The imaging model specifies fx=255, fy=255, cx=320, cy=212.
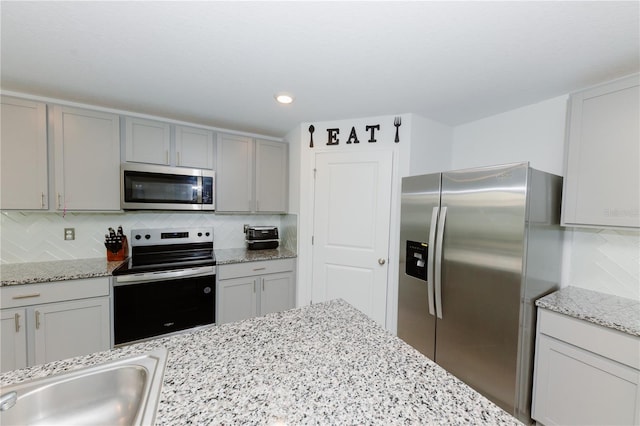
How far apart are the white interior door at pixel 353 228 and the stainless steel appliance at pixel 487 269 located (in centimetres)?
44

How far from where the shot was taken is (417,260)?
2.00 meters

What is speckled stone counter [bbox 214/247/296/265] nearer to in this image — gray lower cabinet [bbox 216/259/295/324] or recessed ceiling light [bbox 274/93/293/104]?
gray lower cabinet [bbox 216/259/295/324]

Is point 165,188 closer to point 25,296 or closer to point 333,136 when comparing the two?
point 25,296

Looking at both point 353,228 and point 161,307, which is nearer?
point 161,307

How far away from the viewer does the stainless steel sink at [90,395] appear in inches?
27.3

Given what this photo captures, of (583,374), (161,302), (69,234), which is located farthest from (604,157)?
(69,234)

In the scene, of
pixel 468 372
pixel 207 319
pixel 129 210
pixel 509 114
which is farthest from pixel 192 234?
pixel 509 114

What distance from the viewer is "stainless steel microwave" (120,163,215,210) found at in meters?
2.22

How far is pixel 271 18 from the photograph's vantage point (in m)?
1.17

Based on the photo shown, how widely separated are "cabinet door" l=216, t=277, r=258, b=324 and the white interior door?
0.63 meters

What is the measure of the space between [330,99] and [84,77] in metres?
1.71

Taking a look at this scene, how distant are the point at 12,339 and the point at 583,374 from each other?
3.52 m

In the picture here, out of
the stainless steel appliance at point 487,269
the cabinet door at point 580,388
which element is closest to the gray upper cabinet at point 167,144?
the stainless steel appliance at point 487,269

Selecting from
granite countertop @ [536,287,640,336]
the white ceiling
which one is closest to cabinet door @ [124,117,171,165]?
the white ceiling
